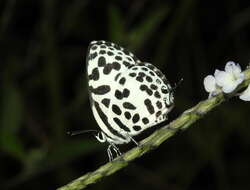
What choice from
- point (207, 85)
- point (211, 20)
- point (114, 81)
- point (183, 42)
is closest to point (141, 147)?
point (207, 85)

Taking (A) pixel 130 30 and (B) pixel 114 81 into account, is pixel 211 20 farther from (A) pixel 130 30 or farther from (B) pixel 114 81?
(B) pixel 114 81

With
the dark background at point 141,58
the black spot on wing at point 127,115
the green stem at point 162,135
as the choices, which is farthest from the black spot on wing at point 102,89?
the dark background at point 141,58

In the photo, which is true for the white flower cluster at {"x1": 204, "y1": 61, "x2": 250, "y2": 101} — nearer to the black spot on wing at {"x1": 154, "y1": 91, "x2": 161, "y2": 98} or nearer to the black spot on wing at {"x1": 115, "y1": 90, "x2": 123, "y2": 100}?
the black spot on wing at {"x1": 154, "y1": 91, "x2": 161, "y2": 98}

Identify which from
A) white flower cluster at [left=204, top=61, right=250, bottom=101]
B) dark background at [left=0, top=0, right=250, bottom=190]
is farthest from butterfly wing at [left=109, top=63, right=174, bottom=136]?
dark background at [left=0, top=0, right=250, bottom=190]

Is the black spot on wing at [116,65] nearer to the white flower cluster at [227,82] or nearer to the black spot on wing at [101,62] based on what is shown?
the black spot on wing at [101,62]

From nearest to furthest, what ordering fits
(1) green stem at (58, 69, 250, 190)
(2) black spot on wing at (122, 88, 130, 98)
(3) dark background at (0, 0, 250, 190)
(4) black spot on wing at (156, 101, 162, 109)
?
(1) green stem at (58, 69, 250, 190) < (4) black spot on wing at (156, 101, 162, 109) < (2) black spot on wing at (122, 88, 130, 98) < (3) dark background at (0, 0, 250, 190)

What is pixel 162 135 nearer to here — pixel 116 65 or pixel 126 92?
pixel 126 92
